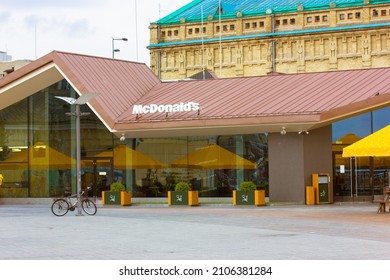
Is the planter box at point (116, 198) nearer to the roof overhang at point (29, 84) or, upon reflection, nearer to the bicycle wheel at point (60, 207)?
the roof overhang at point (29, 84)

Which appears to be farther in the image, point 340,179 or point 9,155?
point 9,155

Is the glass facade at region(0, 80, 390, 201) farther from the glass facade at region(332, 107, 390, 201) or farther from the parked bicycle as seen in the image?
the parked bicycle

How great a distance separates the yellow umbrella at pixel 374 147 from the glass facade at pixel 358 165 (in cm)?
997

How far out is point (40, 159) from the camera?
148ft

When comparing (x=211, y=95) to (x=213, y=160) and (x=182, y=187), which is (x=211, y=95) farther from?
(x=182, y=187)

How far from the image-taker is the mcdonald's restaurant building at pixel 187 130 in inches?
1494

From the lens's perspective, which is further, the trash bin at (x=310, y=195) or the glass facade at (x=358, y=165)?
the glass facade at (x=358, y=165)

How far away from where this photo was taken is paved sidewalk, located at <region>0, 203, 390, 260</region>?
1761cm

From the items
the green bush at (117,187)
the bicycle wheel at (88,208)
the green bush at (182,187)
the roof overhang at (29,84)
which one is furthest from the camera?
the roof overhang at (29,84)

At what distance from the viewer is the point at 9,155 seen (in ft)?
151

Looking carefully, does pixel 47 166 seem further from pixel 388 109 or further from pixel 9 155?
pixel 388 109

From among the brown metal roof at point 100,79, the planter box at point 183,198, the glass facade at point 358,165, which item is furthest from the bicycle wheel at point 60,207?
the glass facade at point 358,165
